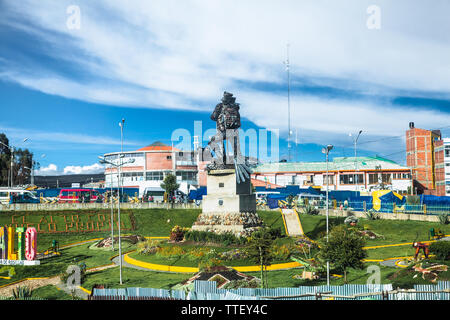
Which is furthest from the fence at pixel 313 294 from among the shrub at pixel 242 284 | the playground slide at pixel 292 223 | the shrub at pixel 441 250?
the playground slide at pixel 292 223

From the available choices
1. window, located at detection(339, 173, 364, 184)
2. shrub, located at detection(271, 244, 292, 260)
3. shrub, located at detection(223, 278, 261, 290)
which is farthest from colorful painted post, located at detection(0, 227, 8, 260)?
window, located at detection(339, 173, 364, 184)

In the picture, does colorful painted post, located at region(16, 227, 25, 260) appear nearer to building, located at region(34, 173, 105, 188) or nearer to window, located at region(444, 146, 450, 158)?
window, located at region(444, 146, 450, 158)

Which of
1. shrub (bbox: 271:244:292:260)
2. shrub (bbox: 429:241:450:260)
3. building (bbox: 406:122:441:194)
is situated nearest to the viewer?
shrub (bbox: 429:241:450:260)

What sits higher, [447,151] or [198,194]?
[447,151]

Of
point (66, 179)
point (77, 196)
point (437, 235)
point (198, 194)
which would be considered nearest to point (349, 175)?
point (198, 194)

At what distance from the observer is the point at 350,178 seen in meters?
81.4

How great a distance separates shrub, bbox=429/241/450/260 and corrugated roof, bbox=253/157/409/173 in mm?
57193

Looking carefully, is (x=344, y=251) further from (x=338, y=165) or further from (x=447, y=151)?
(x=338, y=165)

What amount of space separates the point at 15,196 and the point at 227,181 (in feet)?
141

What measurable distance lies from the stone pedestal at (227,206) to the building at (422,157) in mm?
58290

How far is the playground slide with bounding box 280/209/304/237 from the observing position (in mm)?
41894
